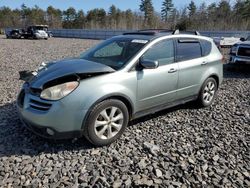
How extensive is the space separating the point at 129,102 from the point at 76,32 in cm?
4245

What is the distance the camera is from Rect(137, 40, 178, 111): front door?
4.40 metres

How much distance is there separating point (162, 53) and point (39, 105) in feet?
7.48

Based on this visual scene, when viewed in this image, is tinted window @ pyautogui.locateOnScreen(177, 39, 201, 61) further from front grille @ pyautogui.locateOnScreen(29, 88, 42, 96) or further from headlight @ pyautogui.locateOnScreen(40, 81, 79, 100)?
front grille @ pyautogui.locateOnScreen(29, 88, 42, 96)

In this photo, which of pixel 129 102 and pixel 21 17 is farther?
pixel 21 17

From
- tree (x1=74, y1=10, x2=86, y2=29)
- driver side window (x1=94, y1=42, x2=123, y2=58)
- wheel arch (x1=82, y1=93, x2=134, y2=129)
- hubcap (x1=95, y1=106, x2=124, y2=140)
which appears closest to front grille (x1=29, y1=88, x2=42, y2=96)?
wheel arch (x1=82, y1=93, x2=134, y2=129)

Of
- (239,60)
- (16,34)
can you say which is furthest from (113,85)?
(16,34)

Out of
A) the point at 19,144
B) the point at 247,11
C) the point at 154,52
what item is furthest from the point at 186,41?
the point at 247,11

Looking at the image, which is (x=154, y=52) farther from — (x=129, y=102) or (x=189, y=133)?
(x=189, y=133)

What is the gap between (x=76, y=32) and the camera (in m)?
44.6

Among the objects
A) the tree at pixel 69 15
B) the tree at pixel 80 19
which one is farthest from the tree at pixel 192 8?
the tree at pixel 69 15

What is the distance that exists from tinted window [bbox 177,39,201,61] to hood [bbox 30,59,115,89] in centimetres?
162

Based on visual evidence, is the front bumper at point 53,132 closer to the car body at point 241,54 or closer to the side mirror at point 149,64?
the side mirror at point 149,64

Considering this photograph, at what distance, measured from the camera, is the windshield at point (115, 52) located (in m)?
4.43

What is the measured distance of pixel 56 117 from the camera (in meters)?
3.61
